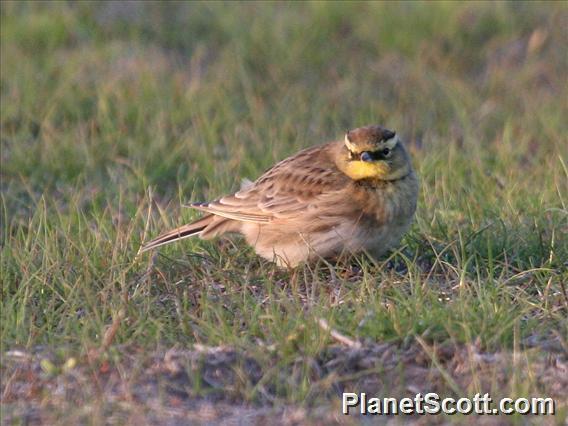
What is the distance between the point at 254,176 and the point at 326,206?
182 cm

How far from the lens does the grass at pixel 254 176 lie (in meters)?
4.95

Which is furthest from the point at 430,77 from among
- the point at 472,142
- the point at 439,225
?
the point at 439,225

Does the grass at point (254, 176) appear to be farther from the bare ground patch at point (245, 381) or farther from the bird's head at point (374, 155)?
the bird's head at point (374, 155)

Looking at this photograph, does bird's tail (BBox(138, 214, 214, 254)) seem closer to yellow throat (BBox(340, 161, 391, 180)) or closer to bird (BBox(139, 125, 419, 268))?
bird (BBox(139, 125, 419, 268))

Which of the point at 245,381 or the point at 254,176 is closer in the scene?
the point at 245,381

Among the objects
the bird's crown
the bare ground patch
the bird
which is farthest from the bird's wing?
the bare ground patch

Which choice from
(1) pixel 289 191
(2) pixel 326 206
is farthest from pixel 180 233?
(2) pixel 326 206

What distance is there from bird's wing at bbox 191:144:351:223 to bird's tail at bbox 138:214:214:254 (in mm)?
72

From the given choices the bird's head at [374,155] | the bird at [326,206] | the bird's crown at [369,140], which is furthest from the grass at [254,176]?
the bird's crown at [369,140]

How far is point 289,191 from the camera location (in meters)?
6.55

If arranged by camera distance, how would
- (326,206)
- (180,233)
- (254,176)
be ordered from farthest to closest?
1. (254,176)
2. (180,233)
3. (326,206)

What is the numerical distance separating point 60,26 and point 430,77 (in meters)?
3.42

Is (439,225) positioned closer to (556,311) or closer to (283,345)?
(556,311)

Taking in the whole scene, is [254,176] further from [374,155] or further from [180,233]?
[374,155]
